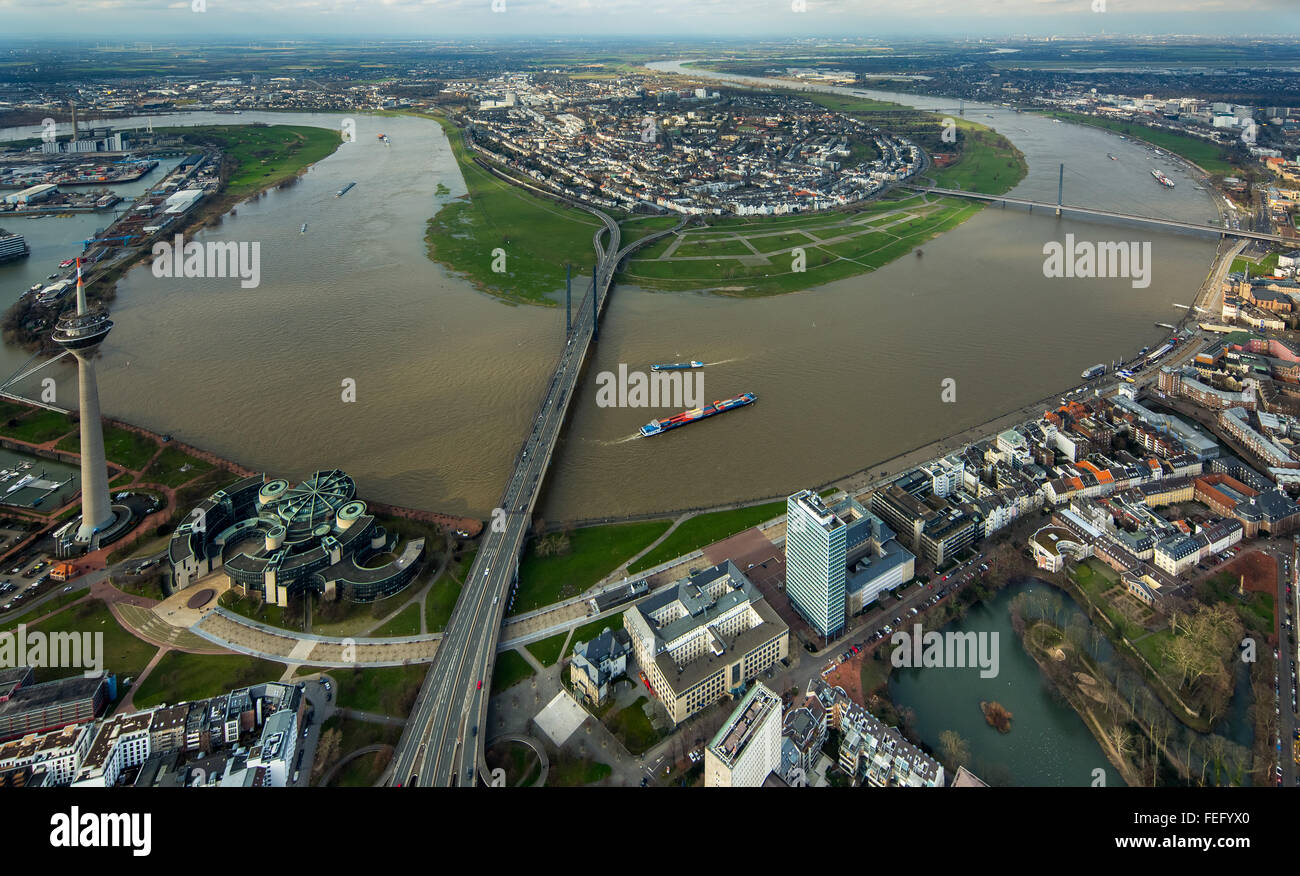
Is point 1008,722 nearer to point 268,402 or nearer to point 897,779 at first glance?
point 897,779

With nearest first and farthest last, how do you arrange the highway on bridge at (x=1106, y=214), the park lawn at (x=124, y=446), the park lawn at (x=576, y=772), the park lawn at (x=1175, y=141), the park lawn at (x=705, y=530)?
the park lawn at (x=576, y=772), the park lawn at (x=705, y=530), the park lawn at (x=124, y=446), the highway on bridge at (x=1106, y=214), the park lawn at (x=1175, y=141)

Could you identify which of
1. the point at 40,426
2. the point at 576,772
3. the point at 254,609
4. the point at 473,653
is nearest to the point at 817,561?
the point at 576,772

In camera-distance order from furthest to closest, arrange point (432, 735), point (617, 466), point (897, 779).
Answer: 1. point (617, 466)
2. point (432, 735)
3. point (897, 779)

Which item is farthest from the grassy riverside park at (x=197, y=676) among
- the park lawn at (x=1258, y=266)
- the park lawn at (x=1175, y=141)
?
the park lawn at (x=1175, y=141)

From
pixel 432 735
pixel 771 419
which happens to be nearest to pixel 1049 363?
pixel 771 419

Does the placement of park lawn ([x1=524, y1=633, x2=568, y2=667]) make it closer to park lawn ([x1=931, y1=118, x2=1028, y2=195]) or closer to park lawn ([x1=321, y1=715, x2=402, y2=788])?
park lawn ([x1=321, y1=715, x2=402, y2=788])

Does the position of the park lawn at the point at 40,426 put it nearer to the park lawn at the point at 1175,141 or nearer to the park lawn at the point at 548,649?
the park lawn at the point at 548,649

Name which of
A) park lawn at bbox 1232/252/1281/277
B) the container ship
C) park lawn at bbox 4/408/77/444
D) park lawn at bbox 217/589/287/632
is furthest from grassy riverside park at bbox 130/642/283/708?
park lawn at bbox 1232/252/1281/277
